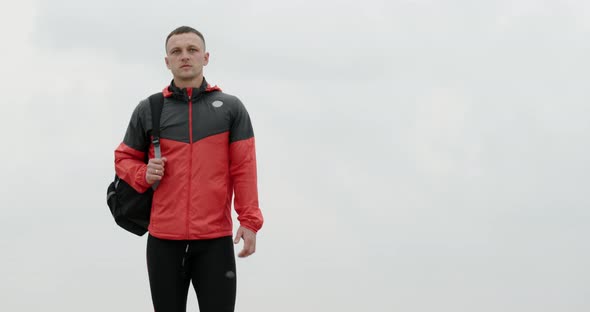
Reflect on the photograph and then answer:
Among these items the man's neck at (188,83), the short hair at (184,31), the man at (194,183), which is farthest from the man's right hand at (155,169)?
the short hair at (184,31)

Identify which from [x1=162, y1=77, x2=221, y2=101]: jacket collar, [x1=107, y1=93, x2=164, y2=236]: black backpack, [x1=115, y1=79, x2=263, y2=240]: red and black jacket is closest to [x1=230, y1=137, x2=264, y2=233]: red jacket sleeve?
[x1=115, y1=79, x2=263, y2=240]: red and black jacket

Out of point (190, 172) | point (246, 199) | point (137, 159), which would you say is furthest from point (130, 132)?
point (246, 199)

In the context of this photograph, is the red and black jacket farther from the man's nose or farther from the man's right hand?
the man's nose

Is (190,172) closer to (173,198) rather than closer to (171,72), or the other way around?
(173,198)

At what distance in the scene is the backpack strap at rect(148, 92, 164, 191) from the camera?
6.94m

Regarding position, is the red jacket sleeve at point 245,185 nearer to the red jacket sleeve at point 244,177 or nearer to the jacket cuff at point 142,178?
the red jacket sleeve at point 244,177

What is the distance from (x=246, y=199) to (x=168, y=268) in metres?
0.87

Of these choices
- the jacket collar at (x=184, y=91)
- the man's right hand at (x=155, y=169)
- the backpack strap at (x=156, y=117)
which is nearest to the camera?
the man's right hand at (x=155, y=169)

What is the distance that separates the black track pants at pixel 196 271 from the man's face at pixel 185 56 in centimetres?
140

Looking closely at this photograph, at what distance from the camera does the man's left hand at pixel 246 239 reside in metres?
6.96

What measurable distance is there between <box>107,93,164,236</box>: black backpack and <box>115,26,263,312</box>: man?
5cm

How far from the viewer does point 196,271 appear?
699 cm

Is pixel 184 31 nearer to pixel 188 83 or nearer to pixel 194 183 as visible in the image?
pixel 188 83

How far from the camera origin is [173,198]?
6891mm
